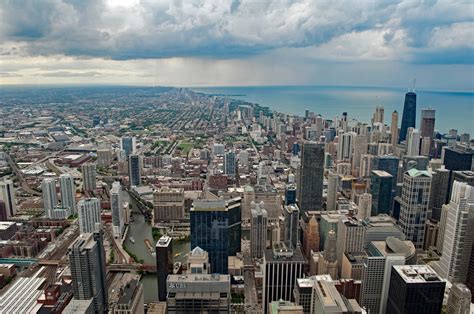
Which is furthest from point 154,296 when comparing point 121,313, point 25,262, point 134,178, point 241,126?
point 241,126

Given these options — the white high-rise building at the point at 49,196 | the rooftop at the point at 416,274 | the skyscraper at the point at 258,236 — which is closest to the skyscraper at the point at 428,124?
the skyscraper at the point at 258,236

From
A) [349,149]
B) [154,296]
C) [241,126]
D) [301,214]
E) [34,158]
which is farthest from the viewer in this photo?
[241,126]

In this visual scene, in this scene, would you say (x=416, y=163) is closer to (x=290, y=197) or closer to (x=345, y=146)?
(x=345, y=146)

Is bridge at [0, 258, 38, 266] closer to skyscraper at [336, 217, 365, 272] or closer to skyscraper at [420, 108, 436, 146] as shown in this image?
skyscraper at [336, 217, 365, 272]

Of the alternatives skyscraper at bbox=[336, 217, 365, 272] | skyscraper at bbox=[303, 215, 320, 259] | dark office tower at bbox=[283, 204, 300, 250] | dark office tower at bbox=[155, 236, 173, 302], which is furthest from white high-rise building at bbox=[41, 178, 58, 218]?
skyscraper at bbox=[336, 217, 365, 272]

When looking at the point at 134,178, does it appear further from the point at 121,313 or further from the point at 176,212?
the point at 121,313

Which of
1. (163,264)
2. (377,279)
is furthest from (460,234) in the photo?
(163,264)
